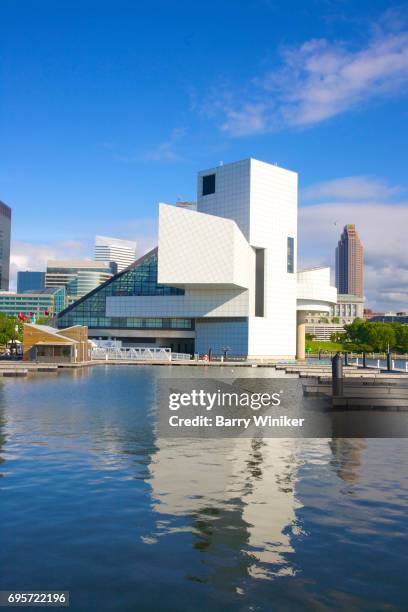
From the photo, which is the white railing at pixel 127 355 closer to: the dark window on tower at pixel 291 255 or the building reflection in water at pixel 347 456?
the dark window on tower at pixel 291 255

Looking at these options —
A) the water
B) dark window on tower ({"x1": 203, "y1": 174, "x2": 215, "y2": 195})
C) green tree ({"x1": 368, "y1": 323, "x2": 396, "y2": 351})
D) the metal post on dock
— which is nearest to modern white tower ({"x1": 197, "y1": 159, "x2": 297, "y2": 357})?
dark window on tower ({"x1": 203, "y1": 174, "x2": 215, "y2": 195})

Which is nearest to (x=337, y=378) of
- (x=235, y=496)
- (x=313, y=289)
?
(x=235, y=496)

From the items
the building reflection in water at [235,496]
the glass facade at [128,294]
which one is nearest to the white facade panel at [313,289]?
the glass facade at [128,294]

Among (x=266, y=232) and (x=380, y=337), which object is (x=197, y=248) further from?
(x=380, y=337)

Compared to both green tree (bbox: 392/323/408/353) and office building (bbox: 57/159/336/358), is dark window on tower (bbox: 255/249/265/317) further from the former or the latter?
green tree (bbox: 392/323/408/353)

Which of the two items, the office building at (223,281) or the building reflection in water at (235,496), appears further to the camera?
the office building at (223,281)

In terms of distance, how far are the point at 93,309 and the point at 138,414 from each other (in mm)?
96786

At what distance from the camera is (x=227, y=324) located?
112 m

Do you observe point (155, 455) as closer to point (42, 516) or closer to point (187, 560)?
point (42, 516)

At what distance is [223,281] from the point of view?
10131 cm

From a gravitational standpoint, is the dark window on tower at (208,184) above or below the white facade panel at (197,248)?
above

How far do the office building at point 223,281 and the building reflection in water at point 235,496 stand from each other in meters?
78.7

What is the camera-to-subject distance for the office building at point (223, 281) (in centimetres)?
10144

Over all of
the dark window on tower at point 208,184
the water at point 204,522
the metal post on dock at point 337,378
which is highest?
the dark window on tower at point 208,184
